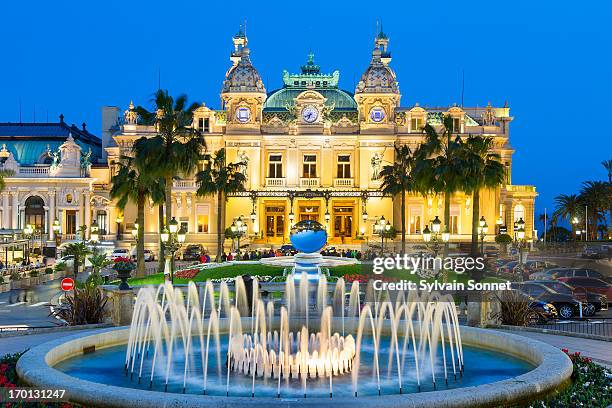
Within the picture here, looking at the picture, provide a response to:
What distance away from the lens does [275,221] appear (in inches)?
3226

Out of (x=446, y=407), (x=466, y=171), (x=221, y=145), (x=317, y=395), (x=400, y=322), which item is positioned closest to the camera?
(x=446, y=407)

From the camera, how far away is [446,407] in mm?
12789

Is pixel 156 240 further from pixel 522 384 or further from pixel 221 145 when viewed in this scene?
pixel 522 384

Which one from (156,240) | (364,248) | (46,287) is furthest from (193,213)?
(46,287)

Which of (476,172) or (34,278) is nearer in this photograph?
(476,172)

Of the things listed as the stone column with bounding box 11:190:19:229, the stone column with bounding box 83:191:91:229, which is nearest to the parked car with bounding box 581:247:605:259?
the stone column with bounding box 83:191:91:229

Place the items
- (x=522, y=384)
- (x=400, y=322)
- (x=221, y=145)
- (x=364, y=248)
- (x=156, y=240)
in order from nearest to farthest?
(x=522, y=384) → (x=400, y=322) → (x=364, y=248) → (x=156, y=240) → (x=221, y=145)

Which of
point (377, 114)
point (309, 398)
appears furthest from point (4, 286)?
point (377, 114)

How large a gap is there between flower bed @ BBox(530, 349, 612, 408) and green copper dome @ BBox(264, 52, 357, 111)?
225 feet

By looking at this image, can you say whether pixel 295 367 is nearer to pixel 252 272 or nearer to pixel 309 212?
pixel 252 272

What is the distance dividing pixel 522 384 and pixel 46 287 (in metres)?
38.8

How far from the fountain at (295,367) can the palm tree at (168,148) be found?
2267 cm

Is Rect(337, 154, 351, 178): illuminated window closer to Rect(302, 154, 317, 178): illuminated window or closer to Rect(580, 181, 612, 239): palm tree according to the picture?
Rect(302, 154, 317, 178): illuminated window

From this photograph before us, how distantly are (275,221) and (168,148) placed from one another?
123 feet
